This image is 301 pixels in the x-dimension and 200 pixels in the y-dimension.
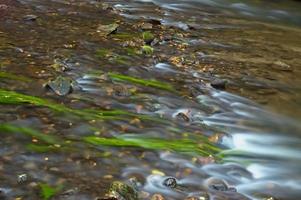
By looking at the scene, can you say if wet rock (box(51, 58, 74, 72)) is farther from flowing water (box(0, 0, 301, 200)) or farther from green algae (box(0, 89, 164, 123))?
green algae (box(0, 89, 164, 123))

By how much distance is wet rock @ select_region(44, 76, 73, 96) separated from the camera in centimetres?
616

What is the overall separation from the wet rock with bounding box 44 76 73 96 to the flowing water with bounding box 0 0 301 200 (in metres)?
0.12

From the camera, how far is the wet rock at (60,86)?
20.2 ft

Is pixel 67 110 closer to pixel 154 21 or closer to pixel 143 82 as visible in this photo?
pixel 143 82

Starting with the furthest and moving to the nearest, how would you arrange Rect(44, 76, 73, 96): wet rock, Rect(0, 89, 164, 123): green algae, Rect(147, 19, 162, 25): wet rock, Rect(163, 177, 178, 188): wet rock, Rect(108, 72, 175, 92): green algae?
Rect(147, 19, 162, 25): wet rock → Rect(108, 72, 175, 92): green algae → Rect(44, 76, 73, 96): wet rock → Rect(0, 89, 164, 123): green algae → Rect(163, 177, 178, 188): wet rock

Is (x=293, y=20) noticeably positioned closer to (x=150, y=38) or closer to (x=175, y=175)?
(x=150, y=38)

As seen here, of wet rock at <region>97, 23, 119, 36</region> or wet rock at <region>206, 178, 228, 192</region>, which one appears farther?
wet rock at <region>97, 23, 119, 36</region>

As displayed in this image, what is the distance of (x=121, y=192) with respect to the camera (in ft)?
13.3

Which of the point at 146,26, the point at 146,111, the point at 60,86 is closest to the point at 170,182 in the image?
the point at 146,111

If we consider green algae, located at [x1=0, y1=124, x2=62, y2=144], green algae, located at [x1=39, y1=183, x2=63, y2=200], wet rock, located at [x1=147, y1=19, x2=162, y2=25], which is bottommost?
green algae, located at [x1=39, y1=183, x2=63, y2=200]

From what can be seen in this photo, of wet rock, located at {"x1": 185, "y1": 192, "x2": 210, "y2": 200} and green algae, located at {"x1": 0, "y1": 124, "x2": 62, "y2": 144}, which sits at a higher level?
green algae, located at {"x1": 0, "y1": 124, "x2": 62, "y2": 144}

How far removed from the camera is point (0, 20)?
9.73m

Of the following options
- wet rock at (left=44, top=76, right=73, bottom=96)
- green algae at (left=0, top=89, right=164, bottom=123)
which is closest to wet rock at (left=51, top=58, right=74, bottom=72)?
wet rock at (left=44, top=76, right=73, bottom=96)

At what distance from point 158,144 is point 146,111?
3.07ft
